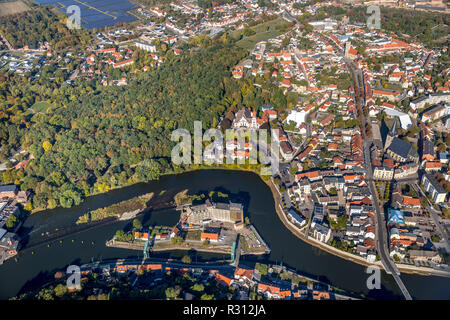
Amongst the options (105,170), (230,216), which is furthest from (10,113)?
(230,216)

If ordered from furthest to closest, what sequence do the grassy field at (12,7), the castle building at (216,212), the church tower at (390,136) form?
the grassy field at (12,7)
the church tower at (390,136)
the castle building at (216,212)

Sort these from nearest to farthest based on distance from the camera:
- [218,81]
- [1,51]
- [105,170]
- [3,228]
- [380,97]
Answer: [3,228], [105,170], [380,97], [218,81], [1,51]

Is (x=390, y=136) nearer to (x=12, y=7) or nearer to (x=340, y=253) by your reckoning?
(x=340, y=253)

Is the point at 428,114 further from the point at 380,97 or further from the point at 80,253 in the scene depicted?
the point at 80,253

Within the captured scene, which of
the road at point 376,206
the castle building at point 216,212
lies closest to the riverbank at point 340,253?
the road at point 376,206

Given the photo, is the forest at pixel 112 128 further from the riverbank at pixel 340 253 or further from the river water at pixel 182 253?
the riverbank at pixel 340 253

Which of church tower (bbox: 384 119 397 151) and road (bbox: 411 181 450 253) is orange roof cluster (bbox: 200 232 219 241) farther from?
church tower (bbox: 384 119 397 151)

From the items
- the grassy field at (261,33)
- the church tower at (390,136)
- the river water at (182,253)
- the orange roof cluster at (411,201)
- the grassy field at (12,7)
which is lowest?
the river water at (182,253)
